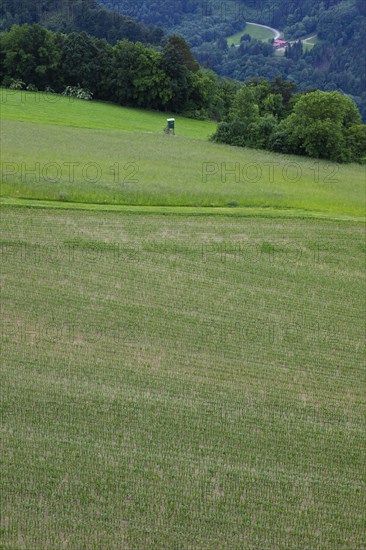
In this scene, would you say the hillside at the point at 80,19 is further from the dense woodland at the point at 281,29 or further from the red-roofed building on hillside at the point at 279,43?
the red-roofed building on hillside at the point at 279,43

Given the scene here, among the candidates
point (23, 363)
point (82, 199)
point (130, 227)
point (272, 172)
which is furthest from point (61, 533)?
point (272, 172)

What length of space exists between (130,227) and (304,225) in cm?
781

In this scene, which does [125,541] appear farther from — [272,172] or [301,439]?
[272,172]

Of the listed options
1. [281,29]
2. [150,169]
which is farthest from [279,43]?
[150,169]

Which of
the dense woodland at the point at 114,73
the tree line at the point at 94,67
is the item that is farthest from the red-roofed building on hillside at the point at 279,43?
the tree line at the point at 94,67

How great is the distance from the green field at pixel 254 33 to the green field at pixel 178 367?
107024 mm

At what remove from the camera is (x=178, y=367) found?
17.8 metres

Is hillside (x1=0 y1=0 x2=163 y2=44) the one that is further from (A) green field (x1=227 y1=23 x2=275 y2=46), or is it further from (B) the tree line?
(A) green field (x1=227 y1=23 x2=275 y2=46)

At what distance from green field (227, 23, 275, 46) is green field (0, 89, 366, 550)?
4214 inches

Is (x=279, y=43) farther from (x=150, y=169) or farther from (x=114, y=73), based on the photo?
(x=150, y=169)

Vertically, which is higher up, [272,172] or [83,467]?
[272,172]

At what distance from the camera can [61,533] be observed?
12.5 metres

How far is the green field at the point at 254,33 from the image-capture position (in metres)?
132

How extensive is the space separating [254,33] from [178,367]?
127m
